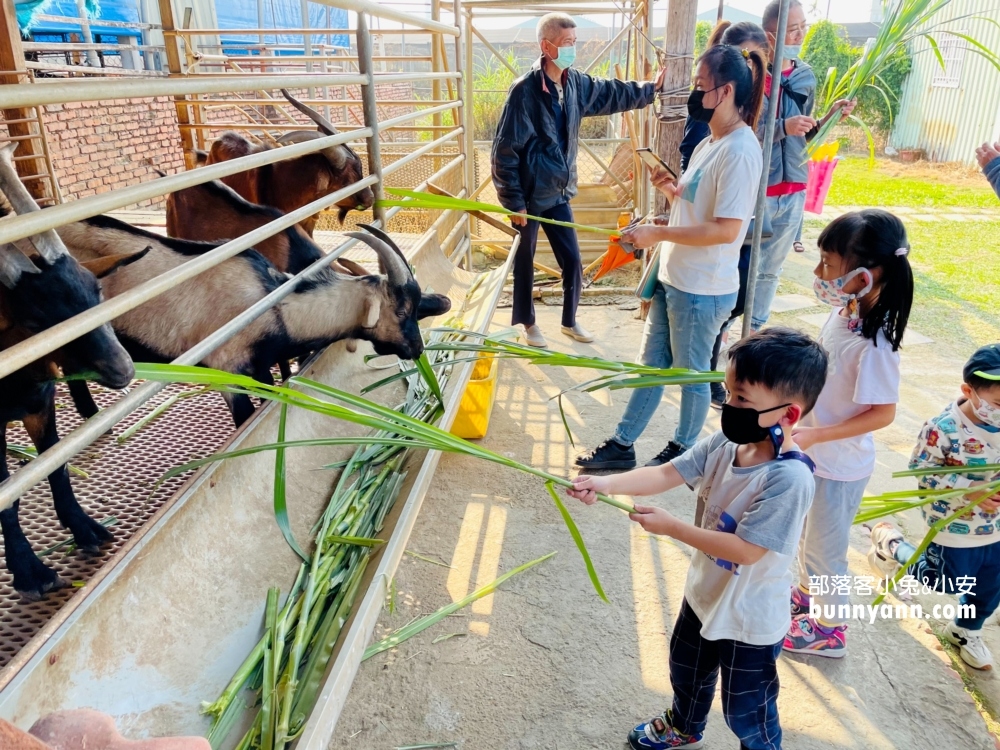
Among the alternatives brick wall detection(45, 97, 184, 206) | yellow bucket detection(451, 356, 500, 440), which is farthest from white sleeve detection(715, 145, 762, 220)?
brick wall detection(45, 97, 184, 206)

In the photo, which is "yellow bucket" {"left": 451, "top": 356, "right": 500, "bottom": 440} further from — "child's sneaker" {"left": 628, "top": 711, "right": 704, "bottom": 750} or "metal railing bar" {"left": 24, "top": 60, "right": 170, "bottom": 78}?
"metal railing bar" {"left": 24, "top": 60, "right": 170, "bottom": 78}

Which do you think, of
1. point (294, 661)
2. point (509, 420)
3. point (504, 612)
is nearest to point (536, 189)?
point (509, 420)

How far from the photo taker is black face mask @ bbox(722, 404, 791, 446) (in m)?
1.82

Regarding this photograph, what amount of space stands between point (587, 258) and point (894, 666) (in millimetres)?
5947

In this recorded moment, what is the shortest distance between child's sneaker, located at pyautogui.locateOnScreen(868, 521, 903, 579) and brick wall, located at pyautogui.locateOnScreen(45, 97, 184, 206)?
8.36m

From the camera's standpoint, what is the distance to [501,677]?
270 cm

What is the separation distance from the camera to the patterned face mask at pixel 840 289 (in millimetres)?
2271

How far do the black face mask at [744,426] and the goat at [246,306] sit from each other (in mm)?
1808

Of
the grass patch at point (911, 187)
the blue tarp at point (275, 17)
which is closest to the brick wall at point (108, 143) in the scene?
the blue tarp at point (275, 17)

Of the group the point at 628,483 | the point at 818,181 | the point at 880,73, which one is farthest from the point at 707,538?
the point at 880,73

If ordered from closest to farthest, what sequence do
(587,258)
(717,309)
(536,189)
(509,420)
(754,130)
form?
(754,130), (717,309), (509,420), (536,189), (587,258)

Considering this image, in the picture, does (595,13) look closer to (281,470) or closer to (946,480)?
(946,480)

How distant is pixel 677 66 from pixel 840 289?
348cm

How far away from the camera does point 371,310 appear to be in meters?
3.30
